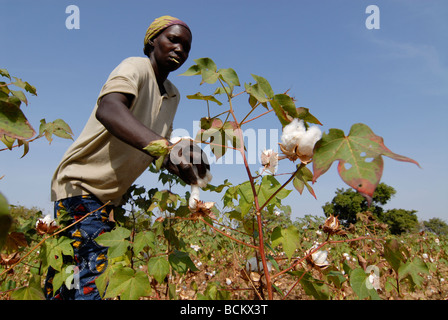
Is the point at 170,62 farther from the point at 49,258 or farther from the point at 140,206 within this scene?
the point at 49,258

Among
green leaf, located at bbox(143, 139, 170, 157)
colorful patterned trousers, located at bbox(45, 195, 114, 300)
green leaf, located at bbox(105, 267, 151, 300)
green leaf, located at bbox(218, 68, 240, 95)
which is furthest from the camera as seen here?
colorful patterned trousers, located at bbox(45, 195, 114, 300)

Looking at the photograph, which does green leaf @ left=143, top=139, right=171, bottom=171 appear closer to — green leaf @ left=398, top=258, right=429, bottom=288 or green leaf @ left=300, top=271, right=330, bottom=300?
green leaf @ left=300, top=271, right=330, bottom=300

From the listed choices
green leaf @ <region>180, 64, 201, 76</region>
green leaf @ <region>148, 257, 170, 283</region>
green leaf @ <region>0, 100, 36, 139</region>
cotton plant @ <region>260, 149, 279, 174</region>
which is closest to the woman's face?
green leaf @ <region>180, 64, 201, 76</region>

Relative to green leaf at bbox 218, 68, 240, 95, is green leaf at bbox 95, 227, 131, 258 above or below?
below

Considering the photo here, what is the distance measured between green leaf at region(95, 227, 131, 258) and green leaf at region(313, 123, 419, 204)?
912mm

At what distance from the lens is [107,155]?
1.46 metres

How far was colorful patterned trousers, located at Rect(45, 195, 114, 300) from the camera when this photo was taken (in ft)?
4.64

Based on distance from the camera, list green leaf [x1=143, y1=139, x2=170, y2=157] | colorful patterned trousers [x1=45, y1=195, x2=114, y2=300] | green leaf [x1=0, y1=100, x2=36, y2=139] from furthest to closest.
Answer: colorful patterned trousers [x1=45, y1=195, x2=114, y2=300], green leaf [x1=143, y1=139, x2=170, y2=157], green leaf [x1=0, y1=100, x2=36, y2=139]

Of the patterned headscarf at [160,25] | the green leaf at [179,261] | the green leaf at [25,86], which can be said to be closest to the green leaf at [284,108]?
the green leaf at [179,261]

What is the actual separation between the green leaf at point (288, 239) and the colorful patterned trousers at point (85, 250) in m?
0.92

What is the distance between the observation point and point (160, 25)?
153cm
